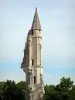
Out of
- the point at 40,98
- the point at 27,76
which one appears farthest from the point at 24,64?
the point at 40,98

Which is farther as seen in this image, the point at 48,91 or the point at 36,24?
the point at 48,91

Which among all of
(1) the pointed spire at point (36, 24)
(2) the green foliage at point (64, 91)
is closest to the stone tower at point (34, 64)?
(1) the pointed spire at point (36, 24)

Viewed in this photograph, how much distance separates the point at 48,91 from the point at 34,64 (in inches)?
482

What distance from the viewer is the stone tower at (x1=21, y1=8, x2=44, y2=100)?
262ft

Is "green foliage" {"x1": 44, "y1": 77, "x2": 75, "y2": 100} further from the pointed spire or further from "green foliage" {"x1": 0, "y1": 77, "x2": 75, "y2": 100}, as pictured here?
the pointed spire

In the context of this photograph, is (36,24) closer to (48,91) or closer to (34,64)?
(34,64)

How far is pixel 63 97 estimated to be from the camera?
252ft

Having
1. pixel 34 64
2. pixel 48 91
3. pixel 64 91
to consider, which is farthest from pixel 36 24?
pixel 48 91

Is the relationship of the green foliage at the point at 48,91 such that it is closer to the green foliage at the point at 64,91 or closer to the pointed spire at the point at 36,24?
the green foliage at the point at 64,91

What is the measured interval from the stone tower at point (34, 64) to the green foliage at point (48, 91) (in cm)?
304

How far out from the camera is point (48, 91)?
298 feet

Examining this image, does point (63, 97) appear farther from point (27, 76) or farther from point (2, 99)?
point (2, 99)

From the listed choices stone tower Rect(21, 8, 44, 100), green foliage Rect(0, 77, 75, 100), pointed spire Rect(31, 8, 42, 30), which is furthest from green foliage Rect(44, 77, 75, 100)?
pointed spire Rect(31, 8, 42, 30)

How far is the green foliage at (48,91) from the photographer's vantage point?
77000 mm
